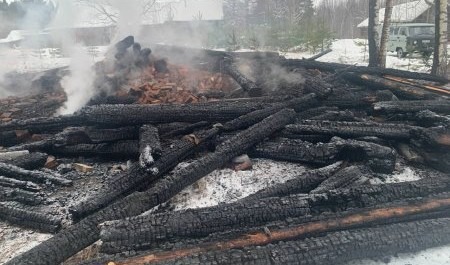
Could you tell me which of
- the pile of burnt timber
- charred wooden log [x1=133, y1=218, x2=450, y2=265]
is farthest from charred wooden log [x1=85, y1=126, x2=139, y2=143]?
charred wooden log [x1=133, y1=218, x2=450, y2=265]

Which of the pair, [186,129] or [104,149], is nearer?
[104,149]

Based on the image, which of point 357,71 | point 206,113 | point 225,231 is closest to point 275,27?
point 357,71

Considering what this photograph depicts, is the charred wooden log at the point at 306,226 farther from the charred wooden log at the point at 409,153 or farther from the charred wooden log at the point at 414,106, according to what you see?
the charred wooden log at the point at 414,106

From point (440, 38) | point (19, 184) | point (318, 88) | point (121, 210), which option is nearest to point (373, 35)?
point (440, 38)

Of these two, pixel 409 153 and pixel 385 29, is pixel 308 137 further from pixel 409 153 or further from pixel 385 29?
pixel 385 29

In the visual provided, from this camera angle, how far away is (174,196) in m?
4.49

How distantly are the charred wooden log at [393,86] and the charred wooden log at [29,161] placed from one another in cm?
745

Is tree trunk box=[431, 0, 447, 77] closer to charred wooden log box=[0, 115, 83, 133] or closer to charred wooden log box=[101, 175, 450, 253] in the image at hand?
charred wooden log box=[101, 175, 450, 253]

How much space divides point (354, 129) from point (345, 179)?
5.14 feet

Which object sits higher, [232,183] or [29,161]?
[29,161]

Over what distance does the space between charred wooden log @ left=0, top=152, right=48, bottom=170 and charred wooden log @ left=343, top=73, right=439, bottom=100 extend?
7454mm

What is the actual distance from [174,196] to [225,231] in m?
1.46

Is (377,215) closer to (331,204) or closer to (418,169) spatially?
(331,204)

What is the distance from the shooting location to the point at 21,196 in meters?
4.29
